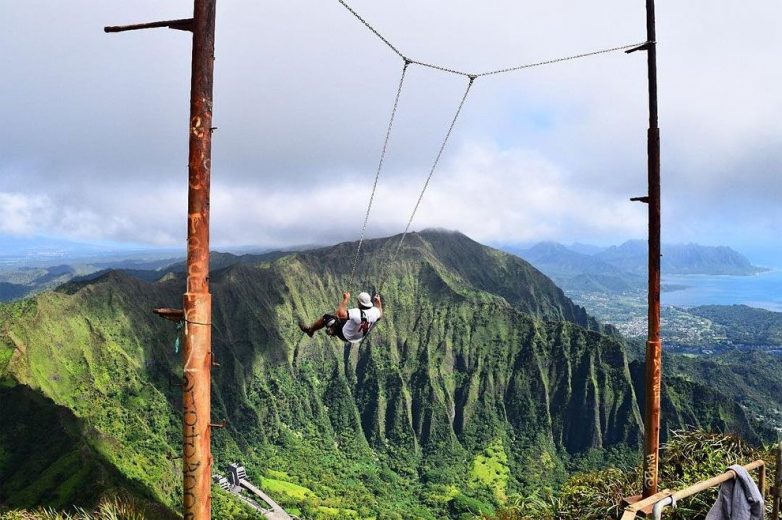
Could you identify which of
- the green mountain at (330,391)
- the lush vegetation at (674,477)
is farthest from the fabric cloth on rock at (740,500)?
the green mountain at (330,391)

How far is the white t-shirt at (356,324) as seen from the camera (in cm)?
1153

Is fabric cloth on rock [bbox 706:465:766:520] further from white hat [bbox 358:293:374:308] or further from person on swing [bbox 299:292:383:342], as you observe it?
white hat [bbox 358:293:374:308]

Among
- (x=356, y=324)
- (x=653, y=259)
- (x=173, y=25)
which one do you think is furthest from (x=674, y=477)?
(x=173, y=25)

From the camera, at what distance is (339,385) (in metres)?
178

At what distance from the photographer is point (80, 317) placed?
377ft

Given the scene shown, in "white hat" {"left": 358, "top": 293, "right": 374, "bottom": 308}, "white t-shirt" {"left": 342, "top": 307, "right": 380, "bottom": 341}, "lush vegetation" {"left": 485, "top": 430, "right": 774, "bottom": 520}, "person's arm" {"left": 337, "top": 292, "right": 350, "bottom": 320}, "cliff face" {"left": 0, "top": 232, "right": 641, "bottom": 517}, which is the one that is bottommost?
"cliff face" {"left": 0, "top": 232, "right": 641, "bottom": 517}

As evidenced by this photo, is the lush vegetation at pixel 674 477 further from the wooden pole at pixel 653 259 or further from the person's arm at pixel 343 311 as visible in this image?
the person's arm at pixel 343 311

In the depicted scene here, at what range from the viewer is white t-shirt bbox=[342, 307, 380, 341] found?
454 inches

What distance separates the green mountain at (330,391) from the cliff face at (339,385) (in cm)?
47

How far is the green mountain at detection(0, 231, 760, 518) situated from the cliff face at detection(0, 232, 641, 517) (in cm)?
47

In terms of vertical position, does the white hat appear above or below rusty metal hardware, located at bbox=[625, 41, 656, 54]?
below

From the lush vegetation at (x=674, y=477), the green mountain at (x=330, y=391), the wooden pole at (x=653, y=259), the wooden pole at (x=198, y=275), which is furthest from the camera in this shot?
the green mountain at (x=330, y=391)

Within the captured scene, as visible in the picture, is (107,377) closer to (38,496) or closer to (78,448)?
(78,448)

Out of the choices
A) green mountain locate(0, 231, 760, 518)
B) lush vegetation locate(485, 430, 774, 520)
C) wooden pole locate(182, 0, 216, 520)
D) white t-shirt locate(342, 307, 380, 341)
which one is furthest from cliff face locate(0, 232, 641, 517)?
wooden pole locate(182, 0, 216, 520)
